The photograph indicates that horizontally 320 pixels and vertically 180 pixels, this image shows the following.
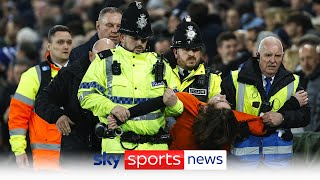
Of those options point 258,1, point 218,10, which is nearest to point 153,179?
point 258,1

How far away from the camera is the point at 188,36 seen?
411 inches

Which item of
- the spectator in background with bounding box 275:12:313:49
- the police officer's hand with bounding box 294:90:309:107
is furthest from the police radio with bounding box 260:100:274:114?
the spectator in background with bounding box 275:12:313:49

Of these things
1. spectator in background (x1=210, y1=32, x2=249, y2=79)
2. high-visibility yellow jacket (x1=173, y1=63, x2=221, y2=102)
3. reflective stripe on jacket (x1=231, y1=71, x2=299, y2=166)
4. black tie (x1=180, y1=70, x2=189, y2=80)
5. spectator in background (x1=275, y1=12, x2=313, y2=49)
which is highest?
spectator in background (x1=275, y1=12, x2=313, y2=49)

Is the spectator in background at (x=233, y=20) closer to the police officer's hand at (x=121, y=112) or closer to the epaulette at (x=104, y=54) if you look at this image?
the epaulette at (x=104, y=54)

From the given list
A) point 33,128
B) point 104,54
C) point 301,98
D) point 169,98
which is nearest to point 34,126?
point 33,128

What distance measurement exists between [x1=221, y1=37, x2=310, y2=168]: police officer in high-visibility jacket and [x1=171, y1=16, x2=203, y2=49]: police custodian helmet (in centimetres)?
52

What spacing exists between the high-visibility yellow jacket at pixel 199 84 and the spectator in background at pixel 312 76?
280 centimetres

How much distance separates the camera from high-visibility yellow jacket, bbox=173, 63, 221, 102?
10.3m

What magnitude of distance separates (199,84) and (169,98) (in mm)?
1225

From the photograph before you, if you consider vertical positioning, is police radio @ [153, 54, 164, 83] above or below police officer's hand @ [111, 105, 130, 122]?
above

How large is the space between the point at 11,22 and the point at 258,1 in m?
5.85

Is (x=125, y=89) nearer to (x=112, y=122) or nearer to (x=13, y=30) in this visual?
(x=112, y=122)

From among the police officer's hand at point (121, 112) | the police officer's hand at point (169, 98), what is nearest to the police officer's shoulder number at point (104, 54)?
the police officer's hand at point (121, 112)

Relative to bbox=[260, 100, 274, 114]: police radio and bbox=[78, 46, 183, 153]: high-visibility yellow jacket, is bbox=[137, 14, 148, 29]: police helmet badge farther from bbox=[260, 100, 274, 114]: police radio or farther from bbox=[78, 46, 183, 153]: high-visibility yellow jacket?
bbox=[260, 100, 274, 114]: police radio
